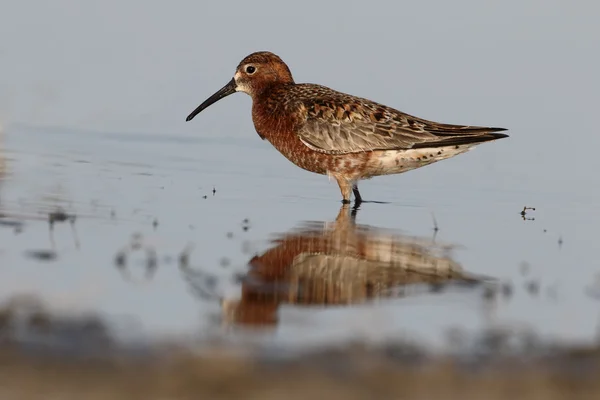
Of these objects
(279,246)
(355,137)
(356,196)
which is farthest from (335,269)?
(355,137)

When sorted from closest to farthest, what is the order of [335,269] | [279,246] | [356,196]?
[335,269] → [279,246] → [356,196]

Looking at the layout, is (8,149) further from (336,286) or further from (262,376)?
(262,376)

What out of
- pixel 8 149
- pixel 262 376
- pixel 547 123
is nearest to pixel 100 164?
pixel 8 149

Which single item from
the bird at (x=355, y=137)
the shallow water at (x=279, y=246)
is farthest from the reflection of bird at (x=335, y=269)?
the bird at (x=355, y=137)

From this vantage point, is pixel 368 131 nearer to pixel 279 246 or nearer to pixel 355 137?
pixel 355 137

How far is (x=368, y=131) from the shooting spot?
Answer: 1355 cm

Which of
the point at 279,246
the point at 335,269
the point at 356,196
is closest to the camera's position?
the point at 335,269

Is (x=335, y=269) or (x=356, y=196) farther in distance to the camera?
(x=356, y=196)

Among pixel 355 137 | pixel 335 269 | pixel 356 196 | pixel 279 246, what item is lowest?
pixel 335 269

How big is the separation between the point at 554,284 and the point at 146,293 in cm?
326

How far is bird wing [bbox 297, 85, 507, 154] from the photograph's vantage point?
13.4 meters

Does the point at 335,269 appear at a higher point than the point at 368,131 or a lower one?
lower

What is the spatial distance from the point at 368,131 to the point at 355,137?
0.58 feet

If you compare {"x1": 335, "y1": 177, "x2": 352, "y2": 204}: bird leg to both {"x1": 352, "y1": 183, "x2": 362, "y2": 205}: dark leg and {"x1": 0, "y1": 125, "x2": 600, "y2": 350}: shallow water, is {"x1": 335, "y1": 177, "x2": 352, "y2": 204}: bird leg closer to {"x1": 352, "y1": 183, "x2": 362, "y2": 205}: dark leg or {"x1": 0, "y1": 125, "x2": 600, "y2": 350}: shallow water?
{"x1": 352, "y1": 183, "x2": 362, "y2": 205}: dark leg
